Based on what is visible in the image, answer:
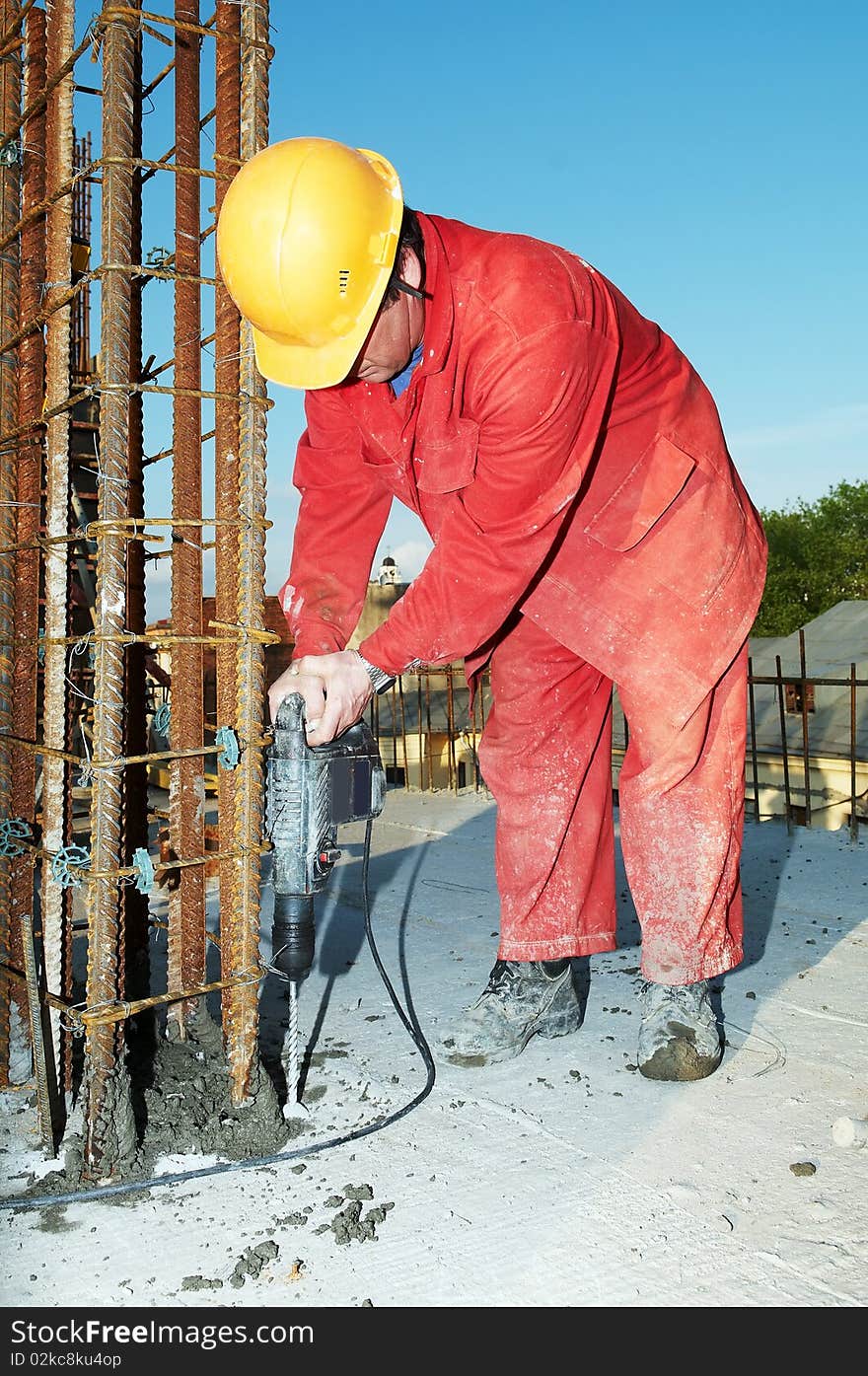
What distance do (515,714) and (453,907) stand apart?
1.43m

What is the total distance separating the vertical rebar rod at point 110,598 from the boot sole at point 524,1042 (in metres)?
0.87

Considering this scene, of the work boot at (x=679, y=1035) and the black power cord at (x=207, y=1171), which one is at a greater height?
the work boot at (x=679, y=1035)

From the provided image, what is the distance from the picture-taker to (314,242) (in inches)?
72.7

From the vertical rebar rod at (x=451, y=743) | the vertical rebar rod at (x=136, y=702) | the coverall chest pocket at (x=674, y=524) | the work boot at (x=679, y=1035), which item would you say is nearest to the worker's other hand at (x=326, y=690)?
the vertical rebar rod at (x=136, y=702)

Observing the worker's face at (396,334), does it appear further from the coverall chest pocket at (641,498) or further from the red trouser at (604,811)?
the red trouser at (604,811)

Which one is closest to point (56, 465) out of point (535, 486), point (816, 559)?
point (535, 486)

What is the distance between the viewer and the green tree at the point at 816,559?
114 feet

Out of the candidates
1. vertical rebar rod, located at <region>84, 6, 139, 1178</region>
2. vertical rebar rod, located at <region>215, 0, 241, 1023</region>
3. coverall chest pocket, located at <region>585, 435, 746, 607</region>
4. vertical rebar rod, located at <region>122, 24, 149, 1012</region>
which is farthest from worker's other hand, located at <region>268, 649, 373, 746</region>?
coverall chest pocket, located at <region>585, 435, 746, 607</region>

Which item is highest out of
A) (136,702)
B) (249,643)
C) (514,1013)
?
(249,643)

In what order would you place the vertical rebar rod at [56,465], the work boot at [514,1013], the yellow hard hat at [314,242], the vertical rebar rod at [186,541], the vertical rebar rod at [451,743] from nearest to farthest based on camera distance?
the yellow hard hat at [314,242], the vertical rebar rod at [56,465], the vertical rebar rod at [186,541], the work boot at [514,1013], the vertical rebar rod at [451,743]

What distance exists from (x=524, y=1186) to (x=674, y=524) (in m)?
1.48

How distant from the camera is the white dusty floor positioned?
1653 mm

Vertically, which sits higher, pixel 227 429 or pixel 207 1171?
pixel 227 429

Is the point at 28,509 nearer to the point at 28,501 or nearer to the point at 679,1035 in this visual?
the point at 28,501
